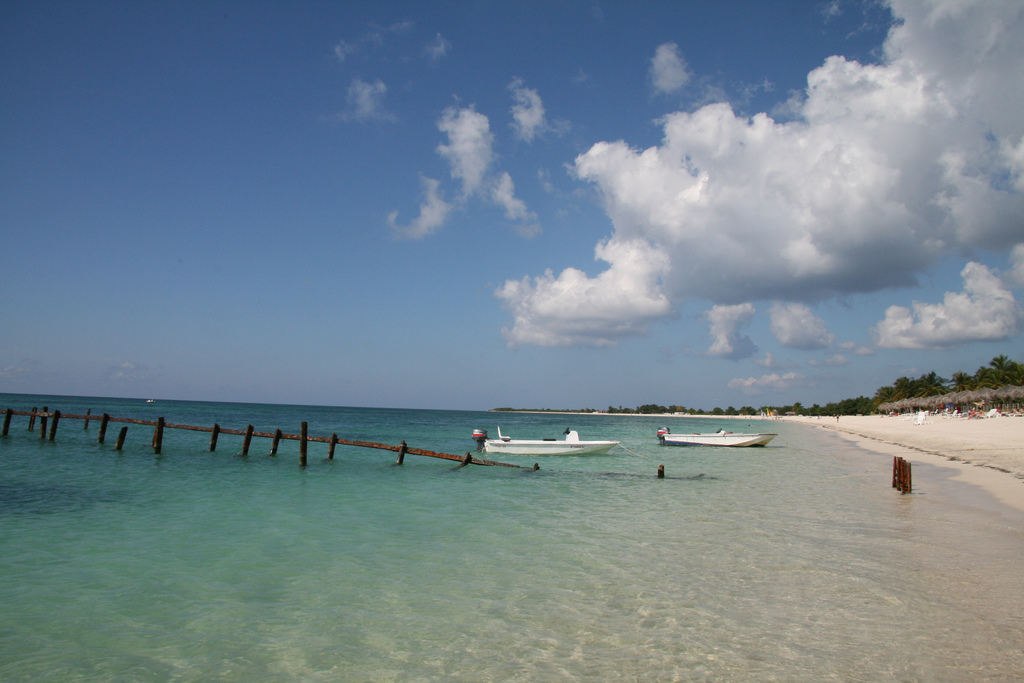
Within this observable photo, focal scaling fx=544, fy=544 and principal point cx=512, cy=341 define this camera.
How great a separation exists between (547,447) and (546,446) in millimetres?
82

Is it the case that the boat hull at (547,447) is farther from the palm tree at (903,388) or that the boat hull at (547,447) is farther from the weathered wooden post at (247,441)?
the palm tree at (903,388)

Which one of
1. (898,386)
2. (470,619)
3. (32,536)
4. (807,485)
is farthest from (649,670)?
(898,386)

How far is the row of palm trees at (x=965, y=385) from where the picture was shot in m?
74.1

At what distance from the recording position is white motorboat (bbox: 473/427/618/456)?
105ft

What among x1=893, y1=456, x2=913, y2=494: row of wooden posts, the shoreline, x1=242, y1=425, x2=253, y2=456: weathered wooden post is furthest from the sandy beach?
x1=242, y1=425, x2=253, y2=456: weathered wooden post

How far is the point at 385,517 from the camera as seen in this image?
14820 millimetres

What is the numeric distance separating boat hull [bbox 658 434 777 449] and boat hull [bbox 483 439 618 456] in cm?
1353

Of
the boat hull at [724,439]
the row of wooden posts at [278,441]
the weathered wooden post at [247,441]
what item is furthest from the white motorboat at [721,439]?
the weathered wooden post at [247,441]

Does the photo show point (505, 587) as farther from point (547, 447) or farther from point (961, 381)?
point (961, 381)

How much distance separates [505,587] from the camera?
8.89 m

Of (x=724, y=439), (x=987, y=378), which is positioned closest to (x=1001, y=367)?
(x=987, y=378)

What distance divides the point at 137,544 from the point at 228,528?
2.04 meters

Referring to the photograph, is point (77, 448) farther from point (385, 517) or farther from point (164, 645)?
point (164, 645)

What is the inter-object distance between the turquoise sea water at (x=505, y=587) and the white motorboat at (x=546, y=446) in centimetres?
1340
